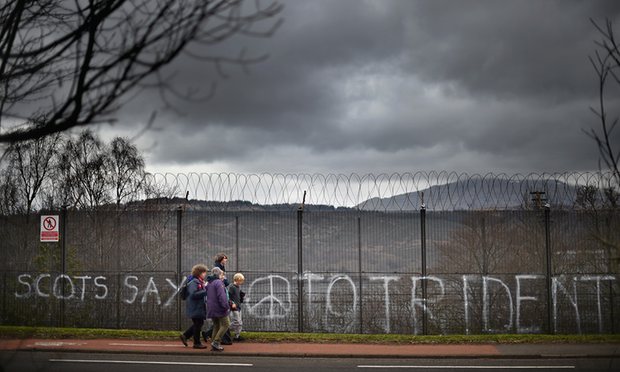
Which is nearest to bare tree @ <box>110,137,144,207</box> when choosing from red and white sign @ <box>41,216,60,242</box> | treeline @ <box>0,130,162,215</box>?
treeline @ <box>0,130,162,215</box>

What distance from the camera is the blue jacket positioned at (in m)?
15.7

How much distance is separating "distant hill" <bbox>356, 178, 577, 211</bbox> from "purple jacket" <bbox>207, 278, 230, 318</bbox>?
4413mm

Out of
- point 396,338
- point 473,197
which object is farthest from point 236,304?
point 473,197

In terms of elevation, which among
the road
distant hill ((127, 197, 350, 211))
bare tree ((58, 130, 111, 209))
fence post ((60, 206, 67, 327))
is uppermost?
bare tree ((58, 130, 111, 209))

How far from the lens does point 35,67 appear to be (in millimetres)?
4445

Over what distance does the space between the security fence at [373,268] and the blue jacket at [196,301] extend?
7.43 ft

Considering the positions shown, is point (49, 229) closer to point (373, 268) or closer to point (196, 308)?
point (196, 308)

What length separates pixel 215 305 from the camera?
15234 millimetres

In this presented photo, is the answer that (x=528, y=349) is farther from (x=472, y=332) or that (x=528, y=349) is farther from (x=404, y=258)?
(x=404, y=258)

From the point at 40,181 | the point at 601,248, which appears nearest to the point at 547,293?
the point at 601,248

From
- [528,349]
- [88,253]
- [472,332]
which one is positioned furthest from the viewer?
[88,253]

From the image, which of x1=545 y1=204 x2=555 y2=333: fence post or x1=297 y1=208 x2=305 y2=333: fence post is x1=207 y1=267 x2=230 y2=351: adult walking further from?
x1=545 y1=204 x2=555 y2=333: fence post

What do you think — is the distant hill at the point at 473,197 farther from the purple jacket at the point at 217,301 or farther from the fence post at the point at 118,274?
the fence post at the point at 118,274

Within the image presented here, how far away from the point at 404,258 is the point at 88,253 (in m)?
7.96
